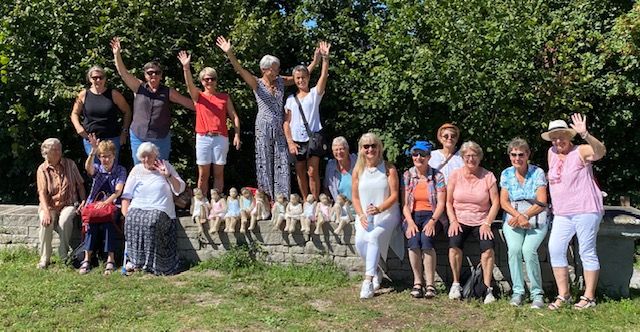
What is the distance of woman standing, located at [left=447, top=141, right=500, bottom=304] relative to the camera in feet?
17.4

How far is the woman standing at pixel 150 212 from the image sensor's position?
19.9 ft

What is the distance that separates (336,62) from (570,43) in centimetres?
299

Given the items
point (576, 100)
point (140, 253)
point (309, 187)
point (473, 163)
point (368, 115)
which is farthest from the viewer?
point (368, 115)

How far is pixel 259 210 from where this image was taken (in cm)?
635

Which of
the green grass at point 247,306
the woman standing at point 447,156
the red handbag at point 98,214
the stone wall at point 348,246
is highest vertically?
the woman standing at point 447,156

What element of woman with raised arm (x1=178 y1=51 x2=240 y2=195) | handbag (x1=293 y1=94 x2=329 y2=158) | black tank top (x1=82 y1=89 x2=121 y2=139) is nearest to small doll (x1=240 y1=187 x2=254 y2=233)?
woman with raised arm (x1=178 y1=51 x2=240 y2=195)

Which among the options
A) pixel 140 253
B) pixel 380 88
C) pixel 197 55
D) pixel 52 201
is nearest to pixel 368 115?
pixel 380 88

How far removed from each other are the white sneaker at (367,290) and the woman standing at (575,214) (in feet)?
4.98

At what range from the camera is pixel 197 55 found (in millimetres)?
7785

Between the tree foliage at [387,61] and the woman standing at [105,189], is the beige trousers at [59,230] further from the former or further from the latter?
the tree foliage at [387,61]

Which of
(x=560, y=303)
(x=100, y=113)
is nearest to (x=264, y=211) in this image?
(x=100, y=113)

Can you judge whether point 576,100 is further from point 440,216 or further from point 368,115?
point 440,216

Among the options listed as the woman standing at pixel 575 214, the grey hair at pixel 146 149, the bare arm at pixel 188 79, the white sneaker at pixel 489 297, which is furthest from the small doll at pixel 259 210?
the woman standing at pixel 575 214

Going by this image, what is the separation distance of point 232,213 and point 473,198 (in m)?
2.48
